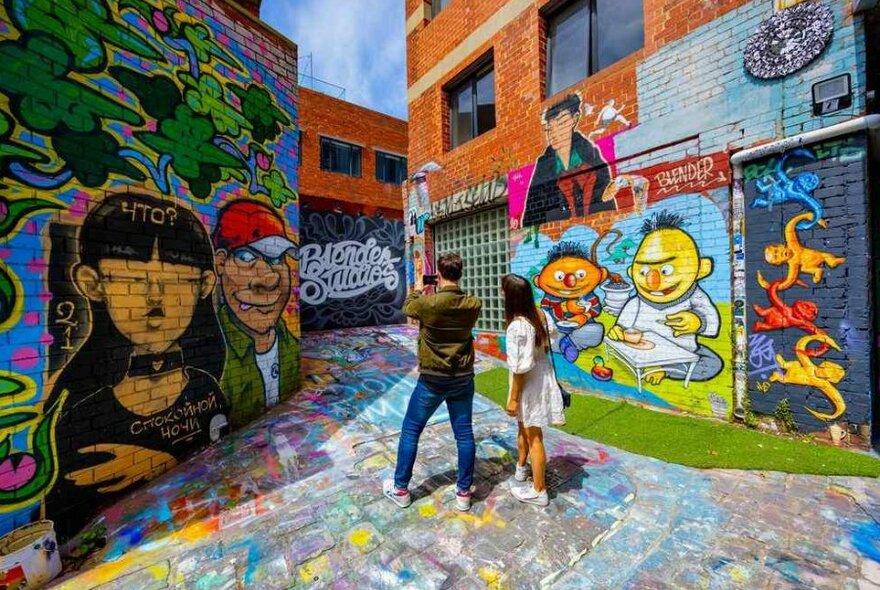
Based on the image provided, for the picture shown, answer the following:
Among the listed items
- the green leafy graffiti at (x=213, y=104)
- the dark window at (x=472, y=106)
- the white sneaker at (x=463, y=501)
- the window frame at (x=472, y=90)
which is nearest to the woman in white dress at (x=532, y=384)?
the white sneaker at (x=463, y=501)

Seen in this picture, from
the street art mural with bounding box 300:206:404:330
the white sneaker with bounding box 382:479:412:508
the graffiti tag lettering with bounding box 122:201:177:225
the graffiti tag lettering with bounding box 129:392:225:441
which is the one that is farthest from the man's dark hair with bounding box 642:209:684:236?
the graffiti tag lettering with bounding box 129:392:225:441

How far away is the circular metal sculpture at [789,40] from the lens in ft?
10.9

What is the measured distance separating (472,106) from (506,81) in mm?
1251

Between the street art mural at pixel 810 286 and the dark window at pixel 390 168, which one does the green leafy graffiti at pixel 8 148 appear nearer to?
the street art mural at pixel 810 286

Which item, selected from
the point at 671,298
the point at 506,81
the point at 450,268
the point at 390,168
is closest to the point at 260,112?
the point at 450,268

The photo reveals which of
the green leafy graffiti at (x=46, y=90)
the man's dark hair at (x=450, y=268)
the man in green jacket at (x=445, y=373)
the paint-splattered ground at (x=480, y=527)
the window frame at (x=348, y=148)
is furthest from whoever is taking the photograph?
the window frame at (x=348, y=148)

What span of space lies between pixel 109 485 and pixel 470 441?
2.71m

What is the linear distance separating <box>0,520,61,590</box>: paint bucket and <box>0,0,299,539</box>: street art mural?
203 millimetres

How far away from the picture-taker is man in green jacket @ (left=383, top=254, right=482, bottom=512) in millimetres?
2562

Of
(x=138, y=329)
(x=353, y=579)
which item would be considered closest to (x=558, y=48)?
(x=138, y=329)

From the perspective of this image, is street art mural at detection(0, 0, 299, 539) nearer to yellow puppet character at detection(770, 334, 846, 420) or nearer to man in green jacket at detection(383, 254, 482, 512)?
man in green jacket at detection(383, 254, 482, 512)

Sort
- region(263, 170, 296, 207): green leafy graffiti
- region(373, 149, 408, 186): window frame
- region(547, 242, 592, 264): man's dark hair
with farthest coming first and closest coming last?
region(373, 149, 408, 186): window frame → region(547, 242, 592, 264): man's dark hair → region(263, 170, 296, 207): green leafy graffiti

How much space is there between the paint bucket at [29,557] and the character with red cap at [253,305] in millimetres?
1705

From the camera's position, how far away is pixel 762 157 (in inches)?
143
